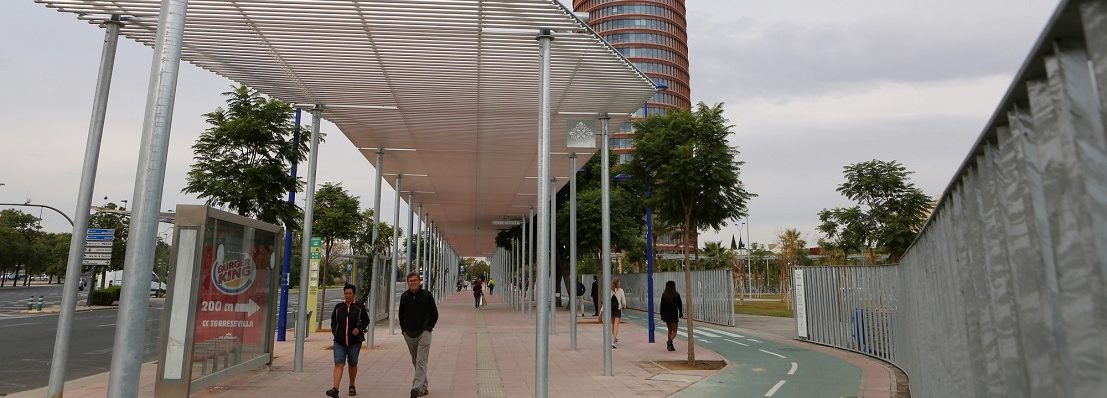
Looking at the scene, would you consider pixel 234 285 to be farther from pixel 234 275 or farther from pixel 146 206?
pixel 146 206

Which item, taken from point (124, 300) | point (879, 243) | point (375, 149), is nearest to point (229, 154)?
point (375, 149)

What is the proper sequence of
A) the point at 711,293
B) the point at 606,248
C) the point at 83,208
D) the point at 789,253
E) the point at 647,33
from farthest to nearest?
the point at 647,33, the point at 789,253, the point at 711,293, the point at 606,248, the point at 83,208

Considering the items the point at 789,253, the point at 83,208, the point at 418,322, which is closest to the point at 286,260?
the point at 83,208

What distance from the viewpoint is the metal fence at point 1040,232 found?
5.09 feet

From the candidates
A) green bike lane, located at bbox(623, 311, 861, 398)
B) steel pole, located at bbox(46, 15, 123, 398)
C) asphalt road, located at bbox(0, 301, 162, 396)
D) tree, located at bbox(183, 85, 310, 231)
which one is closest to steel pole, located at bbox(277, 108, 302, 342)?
tree, located at bbox(183, 85, 310, 231)

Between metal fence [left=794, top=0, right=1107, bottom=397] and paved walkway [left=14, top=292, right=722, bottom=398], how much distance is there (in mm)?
6251

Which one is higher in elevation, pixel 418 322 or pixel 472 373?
pixel 418 322

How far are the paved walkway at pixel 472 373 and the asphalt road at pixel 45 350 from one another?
2.96 ft

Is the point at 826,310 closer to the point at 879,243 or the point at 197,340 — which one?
the point at 879,243

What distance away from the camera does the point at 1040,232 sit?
193 centimetres

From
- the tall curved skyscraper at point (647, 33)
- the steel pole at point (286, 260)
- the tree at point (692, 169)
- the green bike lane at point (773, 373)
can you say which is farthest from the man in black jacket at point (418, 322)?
the tall curved skyscraper at point (647, 33)

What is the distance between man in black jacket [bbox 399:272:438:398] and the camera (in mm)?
8578

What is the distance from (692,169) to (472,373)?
18.9 ft

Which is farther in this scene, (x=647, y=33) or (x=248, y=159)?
(x=647, y=33)
